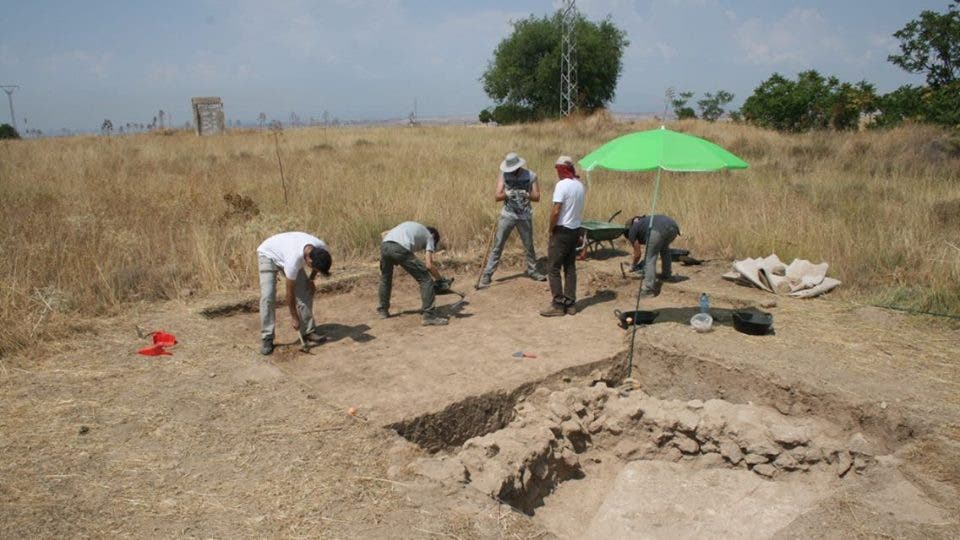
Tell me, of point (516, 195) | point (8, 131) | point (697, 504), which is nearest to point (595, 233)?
point (516, 195)

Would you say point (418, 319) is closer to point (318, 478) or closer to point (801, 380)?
point (318, 478)

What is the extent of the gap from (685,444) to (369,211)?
6272 mm

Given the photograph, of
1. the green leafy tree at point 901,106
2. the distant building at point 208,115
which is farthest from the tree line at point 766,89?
the distant building at point 208,115

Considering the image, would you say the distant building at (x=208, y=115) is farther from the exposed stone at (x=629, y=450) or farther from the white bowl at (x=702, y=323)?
the exposed stone at (x=629, y=450)

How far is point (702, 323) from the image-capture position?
20.9 feet

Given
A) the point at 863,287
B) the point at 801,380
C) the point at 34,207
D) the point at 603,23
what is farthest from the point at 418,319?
the point at 603,23

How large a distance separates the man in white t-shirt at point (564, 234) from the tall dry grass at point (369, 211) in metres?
2.61

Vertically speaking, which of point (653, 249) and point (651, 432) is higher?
point (653, 249)

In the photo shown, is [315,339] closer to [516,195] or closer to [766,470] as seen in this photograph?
[516,195]

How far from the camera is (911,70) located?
19234mm

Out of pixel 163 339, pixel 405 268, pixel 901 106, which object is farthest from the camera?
pixel 901 106

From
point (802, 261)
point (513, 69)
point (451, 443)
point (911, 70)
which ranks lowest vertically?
point (451, 443)

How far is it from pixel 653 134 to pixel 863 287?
3714 millimetres

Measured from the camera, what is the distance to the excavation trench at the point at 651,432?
181 inches
